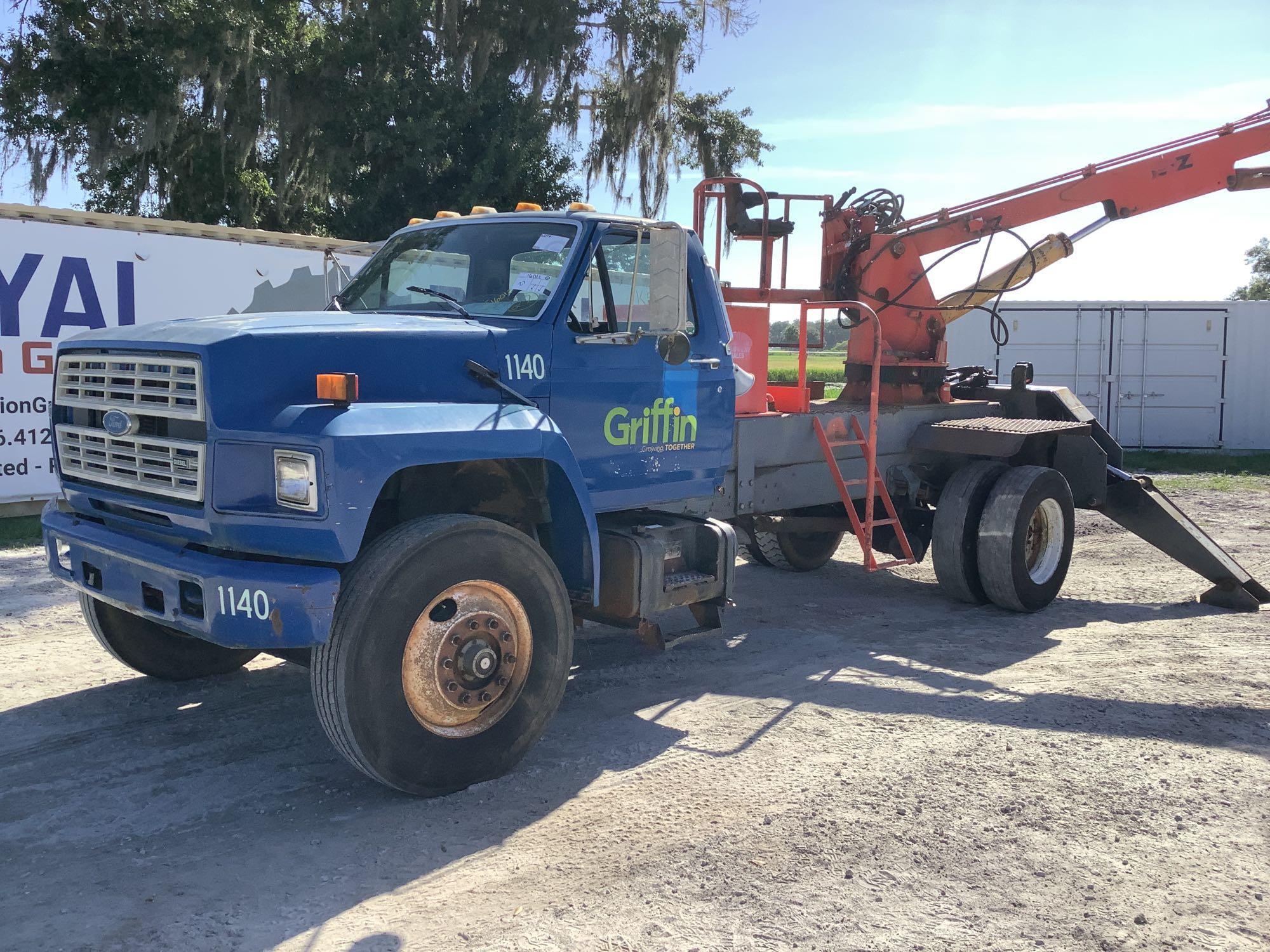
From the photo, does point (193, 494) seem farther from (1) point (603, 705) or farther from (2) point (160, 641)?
(1) point (603, 705)

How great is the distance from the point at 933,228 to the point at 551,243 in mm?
4834

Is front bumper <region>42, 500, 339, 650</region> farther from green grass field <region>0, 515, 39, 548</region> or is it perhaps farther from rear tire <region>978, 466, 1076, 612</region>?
green grass field <region>0, 515, 39, 548</region>

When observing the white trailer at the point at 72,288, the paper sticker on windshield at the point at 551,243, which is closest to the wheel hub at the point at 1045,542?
the paper sticker on windshield at the point at 551,243

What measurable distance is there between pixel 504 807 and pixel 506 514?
4.61 ft

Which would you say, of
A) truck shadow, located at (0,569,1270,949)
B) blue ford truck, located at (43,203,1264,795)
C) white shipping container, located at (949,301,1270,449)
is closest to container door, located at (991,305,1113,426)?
white shipping container, located at (949,301,1270,449)

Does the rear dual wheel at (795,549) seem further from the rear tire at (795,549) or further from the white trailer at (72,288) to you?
the white trailer at (72,288)

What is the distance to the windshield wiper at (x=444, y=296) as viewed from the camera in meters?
5.22

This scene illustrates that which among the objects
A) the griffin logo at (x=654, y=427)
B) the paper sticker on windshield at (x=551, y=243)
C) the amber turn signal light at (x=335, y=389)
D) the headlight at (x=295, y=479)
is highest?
the paper sticker on windshield at (x=551, y=243)

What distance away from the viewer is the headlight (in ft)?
13.0

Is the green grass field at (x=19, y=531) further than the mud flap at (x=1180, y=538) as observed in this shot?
Yes

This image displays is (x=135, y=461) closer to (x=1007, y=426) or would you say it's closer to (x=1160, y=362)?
(x=1007, y=426)

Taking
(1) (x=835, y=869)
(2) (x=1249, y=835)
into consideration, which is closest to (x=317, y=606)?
(1) (x=835, y=869)

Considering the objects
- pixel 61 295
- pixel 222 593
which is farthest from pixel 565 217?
pixel 61 295

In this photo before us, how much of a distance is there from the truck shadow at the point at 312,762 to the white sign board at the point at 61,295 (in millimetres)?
5756
